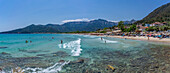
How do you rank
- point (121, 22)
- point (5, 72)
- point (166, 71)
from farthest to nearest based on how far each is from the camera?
1. point (121, 22)
2. point (5, 72)
3. point (166, 71)

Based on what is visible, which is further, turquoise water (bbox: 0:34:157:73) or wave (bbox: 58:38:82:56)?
wave (bbox: 58:38:82:56)

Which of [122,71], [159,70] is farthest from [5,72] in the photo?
[159,70]

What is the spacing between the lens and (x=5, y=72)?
28.7 ft

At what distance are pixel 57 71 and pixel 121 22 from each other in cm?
9595

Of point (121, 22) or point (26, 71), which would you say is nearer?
point (26, 71)

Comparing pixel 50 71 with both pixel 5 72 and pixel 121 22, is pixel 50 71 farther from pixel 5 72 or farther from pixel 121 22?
pixel 121 22

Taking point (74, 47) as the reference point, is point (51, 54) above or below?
above

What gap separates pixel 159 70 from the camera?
838 centimetres

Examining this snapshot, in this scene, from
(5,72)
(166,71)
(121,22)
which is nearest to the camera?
(166,71)

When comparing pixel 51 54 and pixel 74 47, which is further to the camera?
pixel 74 47

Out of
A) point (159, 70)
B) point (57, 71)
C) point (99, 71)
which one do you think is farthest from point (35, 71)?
point (159, 70)

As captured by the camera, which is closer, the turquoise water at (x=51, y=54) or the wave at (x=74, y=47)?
the turquoise water at (x=51, y=54)

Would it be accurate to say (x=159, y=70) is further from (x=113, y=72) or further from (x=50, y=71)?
(x=50, y=71)

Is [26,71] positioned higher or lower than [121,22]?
lower
